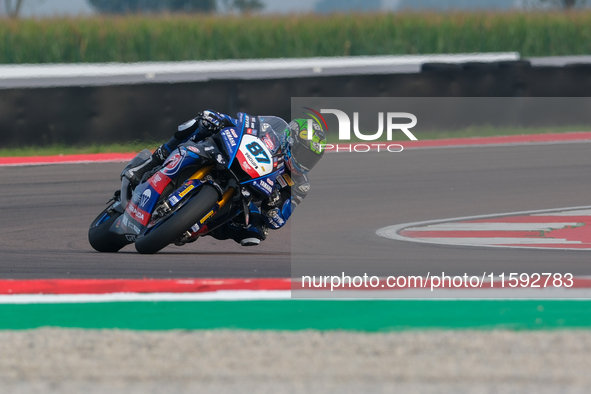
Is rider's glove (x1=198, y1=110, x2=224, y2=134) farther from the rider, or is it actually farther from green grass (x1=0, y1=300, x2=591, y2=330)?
A: green grass (x1=0, y1=300, x2=591, y2=330)

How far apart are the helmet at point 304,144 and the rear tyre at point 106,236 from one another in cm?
171

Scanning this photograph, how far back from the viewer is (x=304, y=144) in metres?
7.25

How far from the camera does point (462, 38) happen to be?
28812mm

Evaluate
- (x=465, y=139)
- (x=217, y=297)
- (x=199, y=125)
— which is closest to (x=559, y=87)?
(x=465, y=139)

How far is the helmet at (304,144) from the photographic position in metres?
7.26

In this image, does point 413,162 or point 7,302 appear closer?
point 7,302

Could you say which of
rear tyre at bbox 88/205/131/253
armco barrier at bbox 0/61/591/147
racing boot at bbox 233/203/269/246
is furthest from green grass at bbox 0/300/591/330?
armco barrier at bbox 0/61/591/147

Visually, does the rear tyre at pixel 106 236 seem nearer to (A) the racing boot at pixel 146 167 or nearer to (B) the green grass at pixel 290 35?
(A) the racing boot at pixel 146 167

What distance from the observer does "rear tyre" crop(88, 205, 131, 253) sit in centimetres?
808

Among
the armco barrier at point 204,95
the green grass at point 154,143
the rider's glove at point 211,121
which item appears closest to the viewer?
the rider's glove at point 211,121

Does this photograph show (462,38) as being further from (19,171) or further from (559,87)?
(19,171)

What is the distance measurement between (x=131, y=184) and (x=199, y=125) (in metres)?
0.80

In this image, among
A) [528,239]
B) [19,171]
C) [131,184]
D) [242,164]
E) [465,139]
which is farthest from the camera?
[465,139]

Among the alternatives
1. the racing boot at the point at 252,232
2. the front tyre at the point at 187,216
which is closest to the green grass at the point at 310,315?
the front tyre at the point at 187,216
